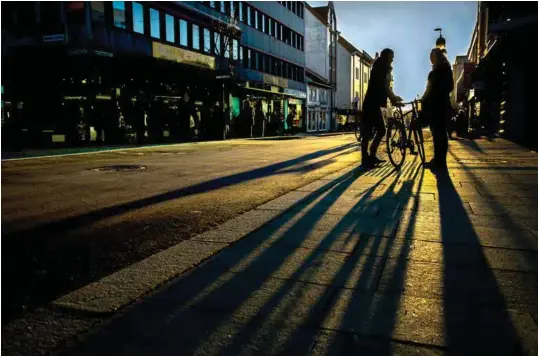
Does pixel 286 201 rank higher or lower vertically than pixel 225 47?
lower

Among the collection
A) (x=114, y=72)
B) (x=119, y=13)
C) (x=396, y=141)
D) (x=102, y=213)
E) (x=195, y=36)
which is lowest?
(x=102, y=213)

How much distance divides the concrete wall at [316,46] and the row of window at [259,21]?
18.0 feet

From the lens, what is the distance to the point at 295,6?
4803cm

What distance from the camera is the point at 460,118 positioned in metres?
23.5

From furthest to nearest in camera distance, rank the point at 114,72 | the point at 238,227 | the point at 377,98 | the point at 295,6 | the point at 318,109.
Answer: the point at 318,109 < the point at 295,6 < the point at 114,72 < the point at 377,98 < the point at 238,227

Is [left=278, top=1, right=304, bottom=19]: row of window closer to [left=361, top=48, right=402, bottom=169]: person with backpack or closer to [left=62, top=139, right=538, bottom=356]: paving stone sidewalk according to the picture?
[left=361, top=48, right=402, bottom=169]: person with backpack

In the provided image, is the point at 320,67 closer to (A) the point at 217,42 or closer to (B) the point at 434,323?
(A) the point at 217,42

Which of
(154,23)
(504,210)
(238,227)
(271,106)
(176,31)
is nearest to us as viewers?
(238,227)

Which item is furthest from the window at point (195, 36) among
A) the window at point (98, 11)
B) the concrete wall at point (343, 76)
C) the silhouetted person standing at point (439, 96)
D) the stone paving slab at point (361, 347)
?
the concrete wall at point (343, 76)

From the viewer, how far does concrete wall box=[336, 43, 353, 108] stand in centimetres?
6644

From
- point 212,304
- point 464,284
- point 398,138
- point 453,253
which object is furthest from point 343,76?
point 212,304

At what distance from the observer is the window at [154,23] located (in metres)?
23.6

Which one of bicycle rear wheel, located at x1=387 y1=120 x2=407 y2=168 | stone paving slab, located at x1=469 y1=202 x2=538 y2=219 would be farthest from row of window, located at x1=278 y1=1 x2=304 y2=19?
stone paving slab, located at x1=469 y1=202 x2=538 y2=219

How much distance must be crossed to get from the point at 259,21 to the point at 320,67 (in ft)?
68.3
